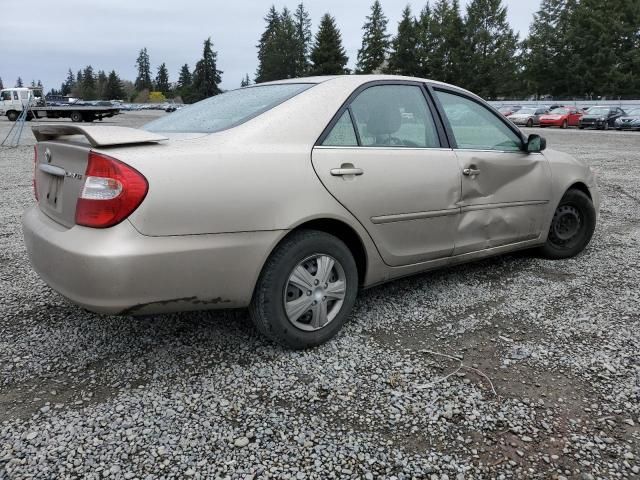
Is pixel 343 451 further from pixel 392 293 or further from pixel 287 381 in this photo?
pixel 392 293

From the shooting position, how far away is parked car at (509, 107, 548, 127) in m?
33.6

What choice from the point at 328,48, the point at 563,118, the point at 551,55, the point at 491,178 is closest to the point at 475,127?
the point at 491,178

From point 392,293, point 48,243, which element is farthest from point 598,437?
point 48,243

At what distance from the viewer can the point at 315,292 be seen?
279 centimetres

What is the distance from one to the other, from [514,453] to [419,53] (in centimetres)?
7761

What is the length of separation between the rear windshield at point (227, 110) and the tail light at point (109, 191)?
61 centimetres

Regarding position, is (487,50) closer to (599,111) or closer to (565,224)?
(599,111)

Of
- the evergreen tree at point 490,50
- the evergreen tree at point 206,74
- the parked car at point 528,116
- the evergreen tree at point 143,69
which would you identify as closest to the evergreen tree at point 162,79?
the evergreen tree at point 143,69

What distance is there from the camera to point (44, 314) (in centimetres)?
328

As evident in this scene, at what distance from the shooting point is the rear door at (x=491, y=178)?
3529 millimetres

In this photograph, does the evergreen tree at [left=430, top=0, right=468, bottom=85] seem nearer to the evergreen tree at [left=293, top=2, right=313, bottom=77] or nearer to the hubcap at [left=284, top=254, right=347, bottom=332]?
the evergreen tree at [left=293, top=2, right=313, bottom=77]

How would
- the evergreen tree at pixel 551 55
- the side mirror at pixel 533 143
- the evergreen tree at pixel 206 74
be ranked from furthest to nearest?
the evergreen tree at pixel 206 74 → the evergreen tree at pixel 551 55 → the side mirror at pixel 533 143

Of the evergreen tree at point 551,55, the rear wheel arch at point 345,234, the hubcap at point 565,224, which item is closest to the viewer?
the rear wheel arch at point 345,234

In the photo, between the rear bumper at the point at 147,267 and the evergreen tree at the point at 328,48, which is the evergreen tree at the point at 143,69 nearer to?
the evergreen tree at the point at 328,48
